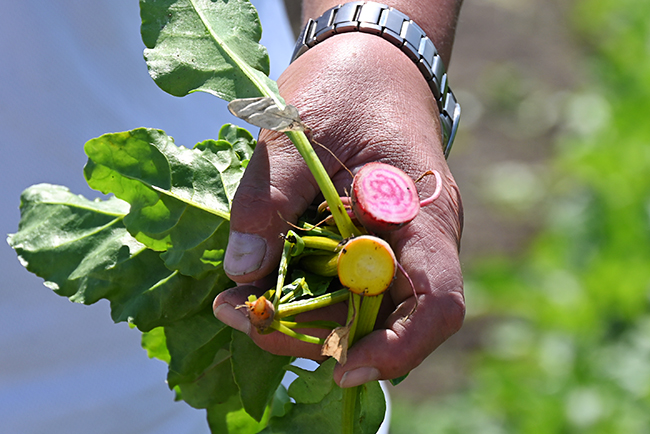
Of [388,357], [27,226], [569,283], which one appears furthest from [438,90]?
[569,283]

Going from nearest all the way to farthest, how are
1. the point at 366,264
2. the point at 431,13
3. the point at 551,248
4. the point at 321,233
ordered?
the point at 366,264
the point at 321,233
the point at 431,13
the point at 551,248

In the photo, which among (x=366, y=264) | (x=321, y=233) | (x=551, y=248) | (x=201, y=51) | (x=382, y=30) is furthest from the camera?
(x=551, y=248)

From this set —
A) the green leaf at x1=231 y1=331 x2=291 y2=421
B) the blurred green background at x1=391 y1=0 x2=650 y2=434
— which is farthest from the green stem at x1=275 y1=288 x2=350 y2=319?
the blurred green background at x1=391 y1=0 x2=650 y2=434

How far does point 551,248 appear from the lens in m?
4.18

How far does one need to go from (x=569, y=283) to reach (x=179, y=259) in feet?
10.7

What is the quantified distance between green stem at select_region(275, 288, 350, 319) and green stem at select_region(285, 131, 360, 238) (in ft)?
0.33

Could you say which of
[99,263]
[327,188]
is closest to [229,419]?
[99,263]

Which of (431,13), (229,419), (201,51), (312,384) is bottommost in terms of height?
(229,419)

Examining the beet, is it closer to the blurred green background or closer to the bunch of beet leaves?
the bunch of beet leaves

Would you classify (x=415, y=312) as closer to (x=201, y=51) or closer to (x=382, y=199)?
(x=382, y=199)

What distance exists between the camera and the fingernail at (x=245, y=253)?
42.4 inches

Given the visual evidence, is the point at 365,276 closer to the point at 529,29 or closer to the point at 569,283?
the point at 569,283

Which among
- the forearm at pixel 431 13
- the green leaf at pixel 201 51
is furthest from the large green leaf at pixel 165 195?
the forearm at pixel 431 13

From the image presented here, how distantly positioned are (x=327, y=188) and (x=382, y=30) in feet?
1.46
